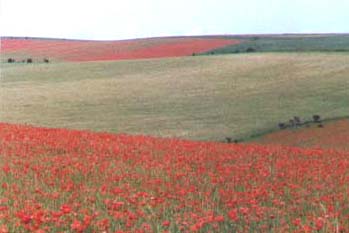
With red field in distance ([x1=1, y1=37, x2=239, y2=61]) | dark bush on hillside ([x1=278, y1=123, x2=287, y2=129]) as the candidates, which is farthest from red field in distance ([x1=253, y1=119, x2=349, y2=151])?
red field in distance ([x1=1, y1=37, x2=239, y2=61])

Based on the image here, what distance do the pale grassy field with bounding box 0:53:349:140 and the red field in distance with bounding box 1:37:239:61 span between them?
6.44 meters

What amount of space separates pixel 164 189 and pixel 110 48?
6484cm

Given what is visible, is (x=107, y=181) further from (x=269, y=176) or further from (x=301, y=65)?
(x=301, y=65)

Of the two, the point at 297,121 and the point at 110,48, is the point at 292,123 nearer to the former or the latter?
the point at 297,121

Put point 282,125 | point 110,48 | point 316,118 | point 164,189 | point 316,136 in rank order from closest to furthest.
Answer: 1. point 164,189
2. point 316,136
3. point 282,125
4. point 316,118
5. point 110,48

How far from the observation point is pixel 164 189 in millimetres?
9461

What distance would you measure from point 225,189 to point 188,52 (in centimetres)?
5812

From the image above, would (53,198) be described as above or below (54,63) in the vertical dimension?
above

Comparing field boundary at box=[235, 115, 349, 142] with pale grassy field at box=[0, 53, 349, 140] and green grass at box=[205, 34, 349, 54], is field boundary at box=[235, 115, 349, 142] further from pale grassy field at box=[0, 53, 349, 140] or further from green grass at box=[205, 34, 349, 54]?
green grass at box=[205, 34, 349, 54]

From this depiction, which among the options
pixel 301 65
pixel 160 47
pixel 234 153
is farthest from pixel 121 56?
pixel 234 153

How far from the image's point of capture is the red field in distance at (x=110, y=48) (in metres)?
68.0

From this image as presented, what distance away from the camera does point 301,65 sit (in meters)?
52.9

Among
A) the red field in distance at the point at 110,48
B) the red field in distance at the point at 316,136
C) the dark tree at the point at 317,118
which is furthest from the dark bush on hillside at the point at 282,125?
the red field in distance at the point at 110,48

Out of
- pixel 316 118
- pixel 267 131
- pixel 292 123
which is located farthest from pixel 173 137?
pixel 316 118
